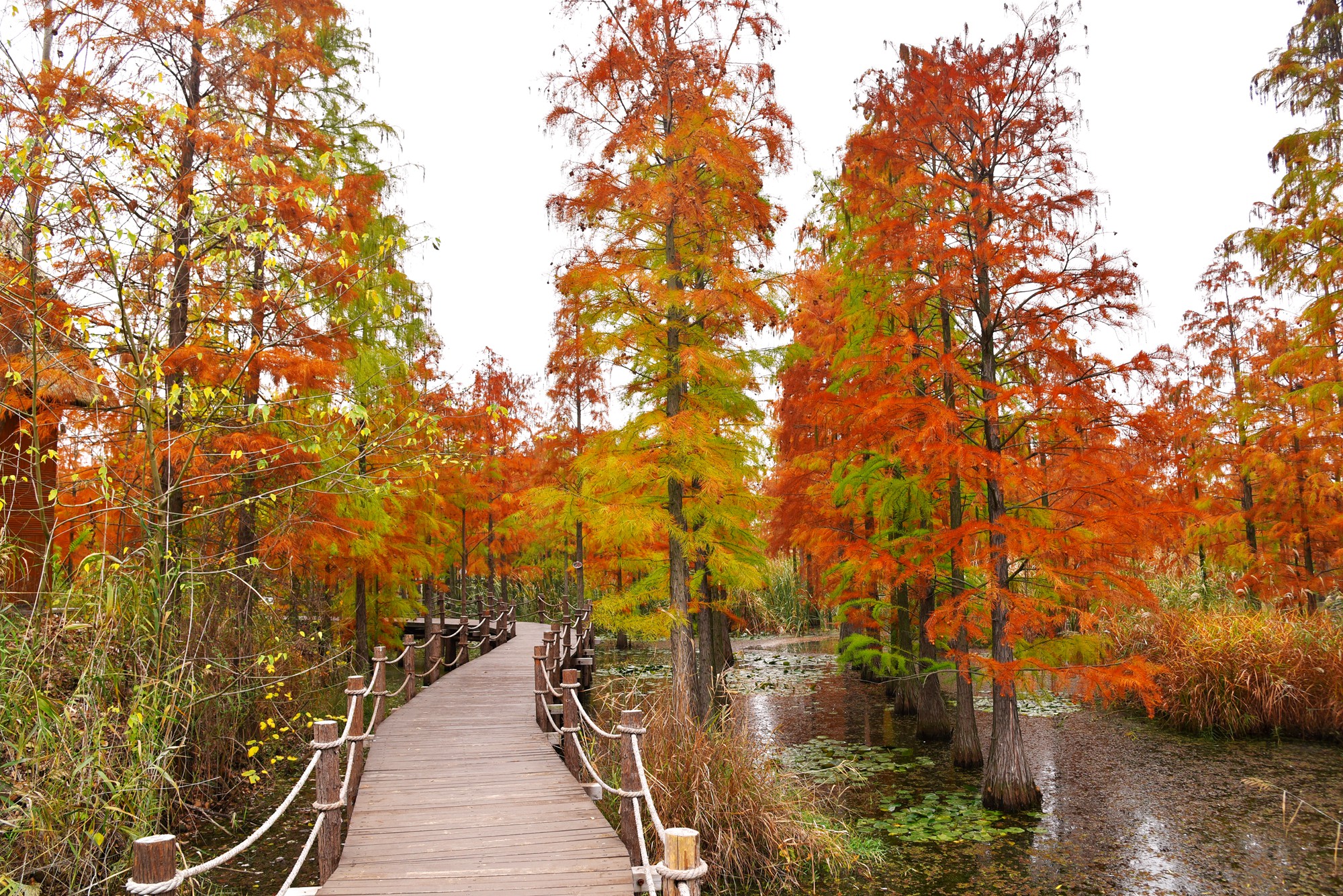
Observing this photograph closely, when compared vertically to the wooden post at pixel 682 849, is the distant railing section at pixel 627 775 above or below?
below

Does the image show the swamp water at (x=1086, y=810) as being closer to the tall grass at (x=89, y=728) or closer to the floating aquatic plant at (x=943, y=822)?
the floating aquatic plant at (x=943, y=822)

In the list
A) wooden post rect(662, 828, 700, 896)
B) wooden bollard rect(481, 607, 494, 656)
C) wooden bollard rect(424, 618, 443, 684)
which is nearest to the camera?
wooden post rect(662, 828, 700, 896)

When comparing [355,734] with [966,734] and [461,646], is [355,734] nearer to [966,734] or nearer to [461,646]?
[966,734]

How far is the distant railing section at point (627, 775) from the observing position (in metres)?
4.32

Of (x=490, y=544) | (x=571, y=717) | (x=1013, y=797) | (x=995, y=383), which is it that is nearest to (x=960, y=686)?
(x=1013, y=797)

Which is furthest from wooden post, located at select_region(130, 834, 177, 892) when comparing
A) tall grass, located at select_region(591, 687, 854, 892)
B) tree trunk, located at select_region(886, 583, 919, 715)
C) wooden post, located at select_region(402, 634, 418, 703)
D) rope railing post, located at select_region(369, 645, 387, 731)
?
tree trunk, located at select_region(886, 583, 919, 715)

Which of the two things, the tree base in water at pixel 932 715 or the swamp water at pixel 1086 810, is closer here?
the swamp water at pixel 1086 810

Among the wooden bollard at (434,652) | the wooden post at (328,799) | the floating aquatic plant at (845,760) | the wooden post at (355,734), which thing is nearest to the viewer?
the wooden post at (328,799)

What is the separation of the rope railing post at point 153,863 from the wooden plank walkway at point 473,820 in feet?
9.52

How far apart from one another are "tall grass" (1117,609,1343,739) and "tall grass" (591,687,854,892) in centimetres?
847

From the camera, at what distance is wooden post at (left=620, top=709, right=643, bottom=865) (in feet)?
22.8

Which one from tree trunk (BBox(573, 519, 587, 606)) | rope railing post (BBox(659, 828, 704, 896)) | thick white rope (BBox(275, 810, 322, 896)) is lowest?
thick white rope (BBox(275, 810, 322, 896))

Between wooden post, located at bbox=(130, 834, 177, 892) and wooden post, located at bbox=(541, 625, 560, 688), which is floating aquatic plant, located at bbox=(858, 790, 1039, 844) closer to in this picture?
wooden post, located at bbox=(541, 625, 560, 688)

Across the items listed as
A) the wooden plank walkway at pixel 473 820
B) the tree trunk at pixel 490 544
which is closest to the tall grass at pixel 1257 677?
the wooden plank walkway at pixel 473 820
